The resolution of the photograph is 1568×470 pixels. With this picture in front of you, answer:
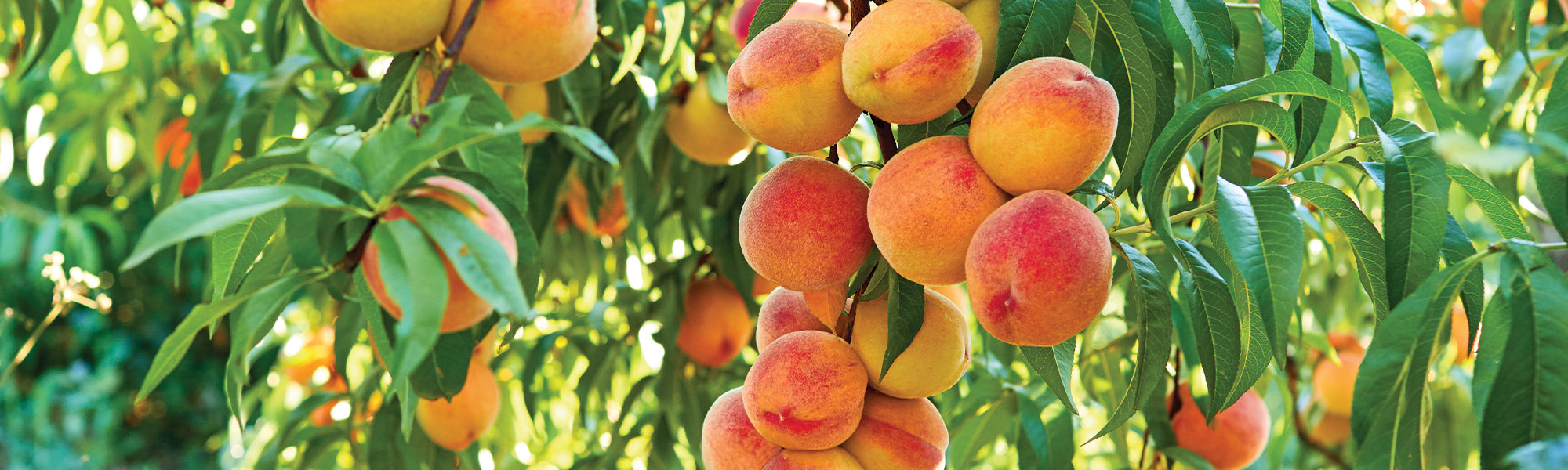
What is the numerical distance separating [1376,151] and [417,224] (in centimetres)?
42

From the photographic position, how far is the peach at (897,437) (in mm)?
477

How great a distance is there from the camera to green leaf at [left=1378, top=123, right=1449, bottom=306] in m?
0.38

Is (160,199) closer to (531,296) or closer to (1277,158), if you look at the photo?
(531,296)

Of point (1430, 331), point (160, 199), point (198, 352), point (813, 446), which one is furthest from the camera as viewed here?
point (198, 352)

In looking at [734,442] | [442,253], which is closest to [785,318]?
[734,442]

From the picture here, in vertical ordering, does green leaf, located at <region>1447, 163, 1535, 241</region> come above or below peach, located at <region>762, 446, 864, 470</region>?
above

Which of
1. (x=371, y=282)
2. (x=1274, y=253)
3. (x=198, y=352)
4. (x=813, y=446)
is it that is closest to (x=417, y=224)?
(x=371, y=282)

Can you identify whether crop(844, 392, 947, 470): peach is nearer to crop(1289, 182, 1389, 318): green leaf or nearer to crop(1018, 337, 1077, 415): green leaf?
crop(1018, 337, 1077, 415): green leaf

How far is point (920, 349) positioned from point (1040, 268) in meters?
0.11

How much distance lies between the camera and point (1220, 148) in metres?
0.52

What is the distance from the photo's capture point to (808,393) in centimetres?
45

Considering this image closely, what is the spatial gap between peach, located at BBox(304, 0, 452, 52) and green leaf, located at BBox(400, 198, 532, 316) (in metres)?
0.20

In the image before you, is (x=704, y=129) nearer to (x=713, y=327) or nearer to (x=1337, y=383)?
(x=713, y=327)

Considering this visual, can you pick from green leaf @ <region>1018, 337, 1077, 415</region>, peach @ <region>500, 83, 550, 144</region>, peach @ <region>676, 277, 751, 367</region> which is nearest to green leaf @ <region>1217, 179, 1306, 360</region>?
green leaf @ <region>1018, 337, 1077, 415</region>
